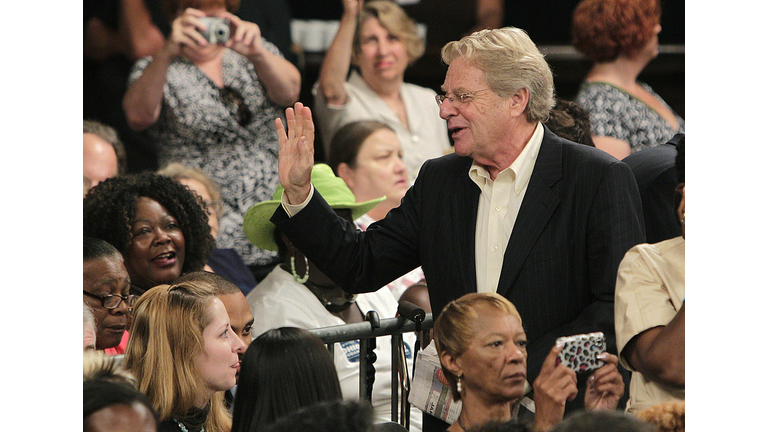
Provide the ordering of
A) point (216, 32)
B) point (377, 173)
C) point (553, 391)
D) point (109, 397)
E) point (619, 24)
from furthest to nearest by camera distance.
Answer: point (377, 173) → point (619, 24) → point (216, 32) → point (553, 391) → point (109, 397)

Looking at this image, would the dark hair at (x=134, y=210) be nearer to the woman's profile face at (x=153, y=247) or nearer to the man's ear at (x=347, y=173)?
the woman's profile face at (x=153, y=247)

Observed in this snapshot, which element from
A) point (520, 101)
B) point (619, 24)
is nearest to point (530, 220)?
point (520, 101)

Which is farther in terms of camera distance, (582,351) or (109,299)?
(109,299)

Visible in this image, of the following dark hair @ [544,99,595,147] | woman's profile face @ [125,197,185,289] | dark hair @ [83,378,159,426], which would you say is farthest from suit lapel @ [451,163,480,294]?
woman's profile face @ [125,197,185,289]

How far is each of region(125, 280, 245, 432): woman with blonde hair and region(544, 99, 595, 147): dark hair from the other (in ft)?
4.17

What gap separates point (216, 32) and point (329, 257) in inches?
67.4

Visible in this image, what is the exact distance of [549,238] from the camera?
216cm

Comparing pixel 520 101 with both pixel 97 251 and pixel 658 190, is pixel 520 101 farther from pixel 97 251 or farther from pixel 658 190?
pixel 97 251

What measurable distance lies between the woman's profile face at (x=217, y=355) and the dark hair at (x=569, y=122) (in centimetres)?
126

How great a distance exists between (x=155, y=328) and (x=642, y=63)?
8.68 ft

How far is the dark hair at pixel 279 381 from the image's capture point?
1.96 meters

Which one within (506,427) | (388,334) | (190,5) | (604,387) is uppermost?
(190,5)

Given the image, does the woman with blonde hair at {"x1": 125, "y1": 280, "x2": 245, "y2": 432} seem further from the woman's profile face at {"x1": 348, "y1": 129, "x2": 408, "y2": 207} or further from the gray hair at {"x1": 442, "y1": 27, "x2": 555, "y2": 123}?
the woman's profile face at {"x1": 348, "y1": 129, "x2": 408, "y2": 207}

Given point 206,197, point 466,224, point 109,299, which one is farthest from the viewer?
point 206,197
